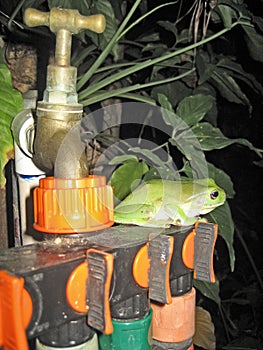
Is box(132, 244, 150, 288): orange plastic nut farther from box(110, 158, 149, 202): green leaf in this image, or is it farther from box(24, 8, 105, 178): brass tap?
box(110, 158, 149, 202): green leaf

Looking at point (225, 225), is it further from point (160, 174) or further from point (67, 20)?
point (67, 20)

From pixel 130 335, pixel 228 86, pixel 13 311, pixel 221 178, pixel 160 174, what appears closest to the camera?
pixel 13 311

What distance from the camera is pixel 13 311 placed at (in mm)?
308

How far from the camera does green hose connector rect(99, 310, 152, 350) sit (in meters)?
0.42

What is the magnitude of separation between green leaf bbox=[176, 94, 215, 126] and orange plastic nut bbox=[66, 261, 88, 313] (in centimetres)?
52

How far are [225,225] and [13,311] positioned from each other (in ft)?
1.65

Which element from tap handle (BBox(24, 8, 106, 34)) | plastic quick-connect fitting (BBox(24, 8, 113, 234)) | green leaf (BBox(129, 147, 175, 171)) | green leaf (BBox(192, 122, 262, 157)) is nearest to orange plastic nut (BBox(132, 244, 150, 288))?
plastic quick-connect fitting (BBox(24, 8, 113, 234))

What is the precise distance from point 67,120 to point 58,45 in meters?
0.06

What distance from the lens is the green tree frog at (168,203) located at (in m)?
0.51

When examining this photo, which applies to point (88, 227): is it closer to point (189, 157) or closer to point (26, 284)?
point (26, 284)

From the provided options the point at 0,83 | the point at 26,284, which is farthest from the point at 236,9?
the point at 26,284

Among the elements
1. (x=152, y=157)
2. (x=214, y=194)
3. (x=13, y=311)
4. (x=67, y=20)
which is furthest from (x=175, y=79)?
(x=13, y=311)

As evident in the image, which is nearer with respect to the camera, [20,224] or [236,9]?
[20,224]

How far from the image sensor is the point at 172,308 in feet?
1.55
